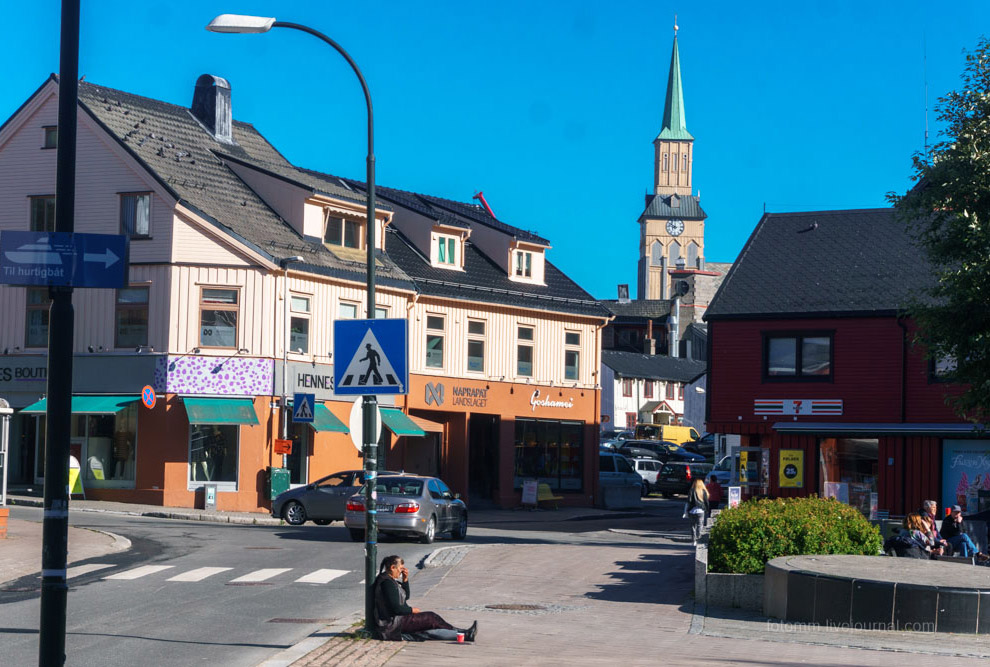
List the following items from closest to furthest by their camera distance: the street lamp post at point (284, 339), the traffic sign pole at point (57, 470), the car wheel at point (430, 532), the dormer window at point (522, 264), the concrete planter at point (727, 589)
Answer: the traffic sign pole at point (57, 470) → the concrete planter at point (727, 589) → the car wheel at point (430, 532) → the street lamp post at point (284, 339) → the dormer window at point (522, 264)

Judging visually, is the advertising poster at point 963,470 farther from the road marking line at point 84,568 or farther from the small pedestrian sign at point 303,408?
the road marking line at point 84,568

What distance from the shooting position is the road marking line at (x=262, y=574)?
19956mm

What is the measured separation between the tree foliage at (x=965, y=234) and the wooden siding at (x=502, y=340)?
2197 cm

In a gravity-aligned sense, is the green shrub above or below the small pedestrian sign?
below

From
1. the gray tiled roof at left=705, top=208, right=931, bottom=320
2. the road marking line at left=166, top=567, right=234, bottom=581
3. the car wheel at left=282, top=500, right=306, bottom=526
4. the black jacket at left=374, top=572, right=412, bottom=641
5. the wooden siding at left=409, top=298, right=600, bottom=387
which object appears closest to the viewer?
the black jacket at left=374, top=572, right=412, bottom=641

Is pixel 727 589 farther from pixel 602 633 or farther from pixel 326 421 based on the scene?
pixel 326 421

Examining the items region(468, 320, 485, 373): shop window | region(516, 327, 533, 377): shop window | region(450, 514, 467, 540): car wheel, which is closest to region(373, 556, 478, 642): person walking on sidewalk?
region(450, 514, 467, 540): car wheel

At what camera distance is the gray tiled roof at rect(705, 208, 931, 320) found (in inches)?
1494

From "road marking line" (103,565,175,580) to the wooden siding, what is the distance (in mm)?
21610

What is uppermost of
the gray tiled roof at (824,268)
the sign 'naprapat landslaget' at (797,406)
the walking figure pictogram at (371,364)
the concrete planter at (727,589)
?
the gray tiled roof at (824,268)

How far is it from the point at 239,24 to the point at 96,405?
952 inches

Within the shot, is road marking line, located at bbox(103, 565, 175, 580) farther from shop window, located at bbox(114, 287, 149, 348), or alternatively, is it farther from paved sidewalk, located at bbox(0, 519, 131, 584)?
shop window, located at bbox(114, 287, 149, 348)

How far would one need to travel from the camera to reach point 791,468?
37.2 m

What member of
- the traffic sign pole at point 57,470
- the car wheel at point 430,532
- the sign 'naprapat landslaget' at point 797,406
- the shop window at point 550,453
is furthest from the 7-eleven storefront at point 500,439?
the traffic sign pole at point 57,470
